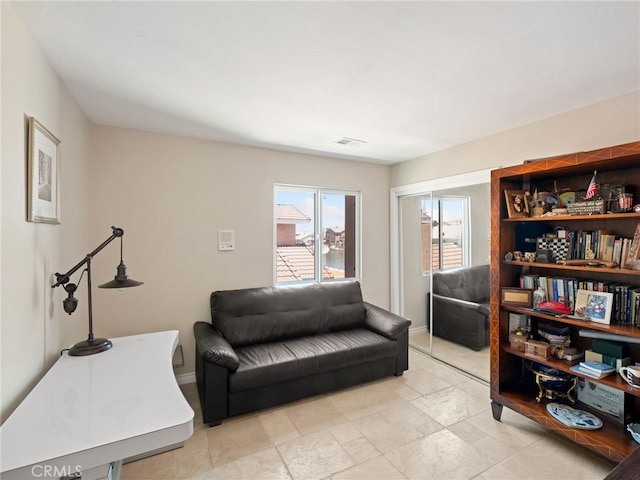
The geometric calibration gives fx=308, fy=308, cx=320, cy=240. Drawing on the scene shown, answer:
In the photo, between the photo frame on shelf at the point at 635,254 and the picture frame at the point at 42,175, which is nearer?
the picture frame at the point at 42,175

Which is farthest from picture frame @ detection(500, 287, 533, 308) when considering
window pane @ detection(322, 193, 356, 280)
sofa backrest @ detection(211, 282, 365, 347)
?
window pane @ detection(322, 193, 356, 280)

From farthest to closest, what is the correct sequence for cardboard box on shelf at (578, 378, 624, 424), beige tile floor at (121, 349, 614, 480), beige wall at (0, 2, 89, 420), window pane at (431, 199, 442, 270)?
window pane at (431, 199, 442, 270)
cardboard box on shelf at (578, 378, 624, 424)
beige tile floor at (121, 349, 614, 480)
beige wall at (0, 2, 89, 420)

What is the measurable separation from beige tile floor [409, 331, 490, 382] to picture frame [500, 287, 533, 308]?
3.67 feet

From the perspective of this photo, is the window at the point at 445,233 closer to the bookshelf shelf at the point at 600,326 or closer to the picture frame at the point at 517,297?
the picture frame at the point at 517,297

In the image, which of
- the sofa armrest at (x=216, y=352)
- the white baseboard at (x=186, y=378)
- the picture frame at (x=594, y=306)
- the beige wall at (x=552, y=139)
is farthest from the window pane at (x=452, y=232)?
the white baseboard at (x=186, y=378)

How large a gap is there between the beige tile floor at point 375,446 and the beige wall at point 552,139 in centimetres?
219

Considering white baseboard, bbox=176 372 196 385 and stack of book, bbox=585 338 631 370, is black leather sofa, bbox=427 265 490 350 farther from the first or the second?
white baseboard, bbox=176 372 196 385

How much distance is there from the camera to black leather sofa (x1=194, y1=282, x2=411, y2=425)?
7.82ft

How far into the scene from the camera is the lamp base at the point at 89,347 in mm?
1856

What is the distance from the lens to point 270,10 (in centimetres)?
135

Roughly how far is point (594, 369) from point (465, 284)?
159 cm

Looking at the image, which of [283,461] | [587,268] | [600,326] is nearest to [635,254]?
[587,268]

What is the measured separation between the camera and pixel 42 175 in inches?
64.3

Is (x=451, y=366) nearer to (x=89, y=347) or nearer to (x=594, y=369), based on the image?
(x=594, y=369)
